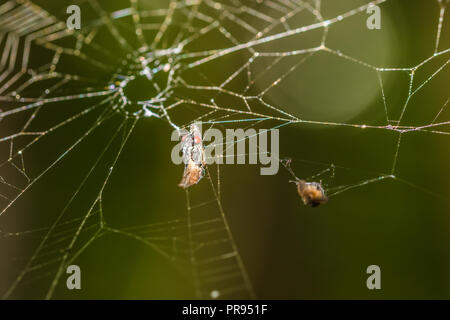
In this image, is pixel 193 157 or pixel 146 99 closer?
pixel 193 157

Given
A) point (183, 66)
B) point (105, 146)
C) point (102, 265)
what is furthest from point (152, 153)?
point (102, 265)

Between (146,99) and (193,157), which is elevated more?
(146,99)

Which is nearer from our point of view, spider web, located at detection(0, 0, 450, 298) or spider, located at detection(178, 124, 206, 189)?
spider, located at detection(178, 124, 206, 189)
